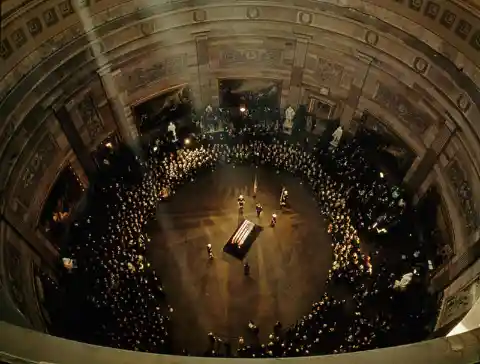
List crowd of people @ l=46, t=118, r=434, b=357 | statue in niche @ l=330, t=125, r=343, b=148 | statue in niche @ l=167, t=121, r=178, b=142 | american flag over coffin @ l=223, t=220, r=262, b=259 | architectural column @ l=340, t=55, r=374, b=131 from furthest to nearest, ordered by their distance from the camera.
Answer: statue in niche @ l=167, t=121, r=178, b=142
statue in niche @ l=330, t=125, r=343, b=148
american flag over coffin @ l=223, t=220, r=262, b=259
architectural column @ l=340, t=55, r=374, b=131
crowd of people @ l=46, t=118, r=434, b=357

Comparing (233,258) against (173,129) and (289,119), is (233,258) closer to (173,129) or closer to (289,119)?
(173,129)

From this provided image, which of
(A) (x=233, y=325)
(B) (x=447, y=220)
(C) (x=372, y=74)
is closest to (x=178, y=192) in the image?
(A) (x=233, y=325)

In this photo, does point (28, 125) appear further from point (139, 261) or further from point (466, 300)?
point (466, 300)

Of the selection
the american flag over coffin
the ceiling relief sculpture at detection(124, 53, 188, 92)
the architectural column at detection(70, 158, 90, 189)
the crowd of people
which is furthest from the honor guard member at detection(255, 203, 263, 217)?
the architectural column at detection(70, 158, 90, 189)

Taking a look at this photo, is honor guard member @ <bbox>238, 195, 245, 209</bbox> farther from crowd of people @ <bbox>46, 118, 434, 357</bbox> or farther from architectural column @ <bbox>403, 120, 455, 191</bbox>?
architectural column @ <bbox>403, 120, 455, 191</bbox>

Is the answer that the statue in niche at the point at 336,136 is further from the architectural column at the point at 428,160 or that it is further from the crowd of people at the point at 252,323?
the architectural column at the point at 428,160
